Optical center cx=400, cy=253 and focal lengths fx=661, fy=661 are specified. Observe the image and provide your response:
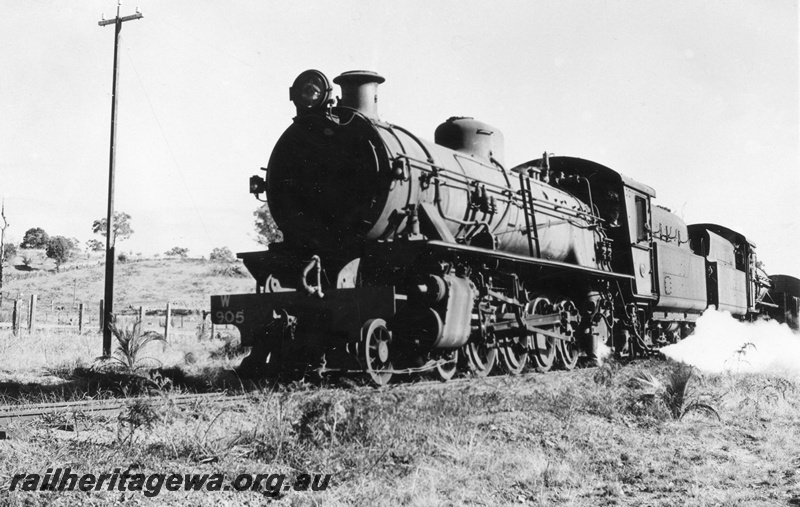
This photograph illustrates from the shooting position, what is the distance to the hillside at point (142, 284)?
41.2 meters

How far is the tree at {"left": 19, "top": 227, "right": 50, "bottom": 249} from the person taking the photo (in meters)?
71.2

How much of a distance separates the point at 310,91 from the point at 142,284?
137ft

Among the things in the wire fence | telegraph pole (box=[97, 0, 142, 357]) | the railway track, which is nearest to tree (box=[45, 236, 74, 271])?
the wire fence

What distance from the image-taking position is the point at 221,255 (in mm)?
63562

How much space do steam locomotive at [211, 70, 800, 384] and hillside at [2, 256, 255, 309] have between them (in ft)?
102

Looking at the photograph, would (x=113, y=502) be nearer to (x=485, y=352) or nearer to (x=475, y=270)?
(x=475, y=270)

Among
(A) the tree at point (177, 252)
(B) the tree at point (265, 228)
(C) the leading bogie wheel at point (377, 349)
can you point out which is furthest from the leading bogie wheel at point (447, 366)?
(A) the tree at point (177, 252)

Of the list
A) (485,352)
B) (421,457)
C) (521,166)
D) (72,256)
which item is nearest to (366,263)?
(485,352)

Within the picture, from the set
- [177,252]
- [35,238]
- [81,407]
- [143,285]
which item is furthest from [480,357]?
[35,238]

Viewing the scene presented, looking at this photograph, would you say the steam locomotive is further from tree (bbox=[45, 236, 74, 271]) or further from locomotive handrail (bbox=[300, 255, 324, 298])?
tree (bbox=[45, 236, 74, 271])

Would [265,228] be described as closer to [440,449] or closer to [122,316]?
[122,316]

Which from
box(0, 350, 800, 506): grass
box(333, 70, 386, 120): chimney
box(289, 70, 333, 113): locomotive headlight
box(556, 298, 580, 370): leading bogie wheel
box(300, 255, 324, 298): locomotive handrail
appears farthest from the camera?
box(556, 298, 580, 370): leading bogie wheel

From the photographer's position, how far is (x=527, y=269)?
31.3 ft

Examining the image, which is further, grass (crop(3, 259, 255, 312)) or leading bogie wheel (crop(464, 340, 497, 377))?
grass (crop(3, 259, 255, 312))
